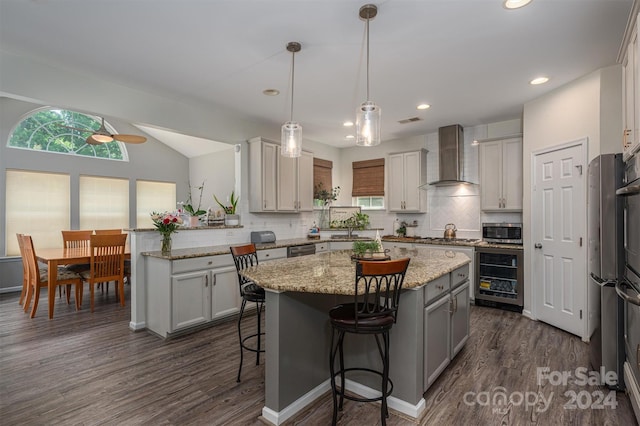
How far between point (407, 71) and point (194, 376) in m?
3.38

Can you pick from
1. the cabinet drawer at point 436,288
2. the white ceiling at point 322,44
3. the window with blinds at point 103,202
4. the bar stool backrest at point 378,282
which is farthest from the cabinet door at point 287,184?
the window with blinds at point 103,202

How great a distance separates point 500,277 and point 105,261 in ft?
17.8

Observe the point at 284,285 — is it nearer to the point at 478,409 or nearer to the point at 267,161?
the point at 478,409

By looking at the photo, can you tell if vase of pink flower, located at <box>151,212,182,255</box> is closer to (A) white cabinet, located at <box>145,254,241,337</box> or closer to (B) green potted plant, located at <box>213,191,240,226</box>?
(A) white cabinet, located at <box>145,254,241,337</box>

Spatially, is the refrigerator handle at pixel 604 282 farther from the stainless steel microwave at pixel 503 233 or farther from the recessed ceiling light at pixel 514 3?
the recessed ceiling light at pixel 514 3

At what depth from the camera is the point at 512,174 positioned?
4.38m

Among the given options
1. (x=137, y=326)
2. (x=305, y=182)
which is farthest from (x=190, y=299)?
(x=305, y=182)

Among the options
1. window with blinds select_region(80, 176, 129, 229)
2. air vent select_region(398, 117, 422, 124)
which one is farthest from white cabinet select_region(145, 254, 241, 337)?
window with blinds select_region(80, 176, 129, 229)

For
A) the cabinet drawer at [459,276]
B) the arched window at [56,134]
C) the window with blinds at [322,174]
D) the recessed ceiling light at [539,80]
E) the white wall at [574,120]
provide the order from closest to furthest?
the cabinet drawer at [459,276], the white wall at [574,120], the recessed ceiling light at [539,80], the arched window at [56,134], the window with blinds at [322,174]

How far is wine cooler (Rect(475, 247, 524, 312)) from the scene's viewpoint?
4062 mm

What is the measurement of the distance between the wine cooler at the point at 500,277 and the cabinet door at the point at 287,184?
283 centimetres

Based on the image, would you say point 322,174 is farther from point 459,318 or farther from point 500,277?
point 459,318

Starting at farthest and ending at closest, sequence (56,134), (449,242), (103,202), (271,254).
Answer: (103,202) → (56,134) → (449,242) → (271,254)

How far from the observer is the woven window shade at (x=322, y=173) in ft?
19.9
